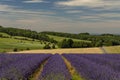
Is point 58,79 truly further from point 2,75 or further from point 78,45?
point 78,45

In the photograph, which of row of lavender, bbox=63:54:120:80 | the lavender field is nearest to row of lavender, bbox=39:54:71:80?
the lavender field

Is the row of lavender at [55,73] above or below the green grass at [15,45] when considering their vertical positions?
above

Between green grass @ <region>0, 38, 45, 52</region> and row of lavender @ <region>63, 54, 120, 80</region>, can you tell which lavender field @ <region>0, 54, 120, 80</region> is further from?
green grass @ <region>0, 38, 45, 52</region>

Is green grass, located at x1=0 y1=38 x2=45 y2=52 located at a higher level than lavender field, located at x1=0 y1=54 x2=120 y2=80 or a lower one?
lower

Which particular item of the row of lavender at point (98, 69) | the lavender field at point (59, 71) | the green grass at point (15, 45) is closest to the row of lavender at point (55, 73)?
the lavender field at point (59, 71)

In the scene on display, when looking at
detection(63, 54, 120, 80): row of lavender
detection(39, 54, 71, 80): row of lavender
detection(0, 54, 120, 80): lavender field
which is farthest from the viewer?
detection(0, 54, 120, 80): lavender field

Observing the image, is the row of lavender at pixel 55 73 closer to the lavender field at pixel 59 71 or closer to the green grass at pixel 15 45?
the lavender field at pixel 59 71

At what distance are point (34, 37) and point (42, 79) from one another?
95.8 m

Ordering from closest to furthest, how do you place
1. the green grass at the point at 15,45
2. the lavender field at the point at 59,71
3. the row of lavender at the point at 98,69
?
the row of lavender at the point at 98,69, the lavender field at the point at 59,71, the green grass at the point at 15,45

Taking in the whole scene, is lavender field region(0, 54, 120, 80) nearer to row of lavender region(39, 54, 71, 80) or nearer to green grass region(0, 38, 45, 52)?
row of lavender region(39, 54, 71, 80)

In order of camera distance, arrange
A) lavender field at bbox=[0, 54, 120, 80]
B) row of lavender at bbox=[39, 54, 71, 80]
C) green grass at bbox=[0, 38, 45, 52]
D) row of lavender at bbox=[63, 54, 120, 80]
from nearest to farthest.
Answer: row of lavender at bbox=[63, 54, 120, 80], row of lavender at bbox=[39, 54, 71, 80], lavender field at bbox=[0, 54, 120, 80], green grass at bbox=[0, 38, 45, 52]

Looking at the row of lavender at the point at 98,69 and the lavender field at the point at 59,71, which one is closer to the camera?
the row of lavender at the point at 98,69

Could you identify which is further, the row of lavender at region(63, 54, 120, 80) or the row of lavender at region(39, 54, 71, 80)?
the row of lavender at region(39, 54, 71, 80)

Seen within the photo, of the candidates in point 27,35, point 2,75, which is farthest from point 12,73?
point 27,35
